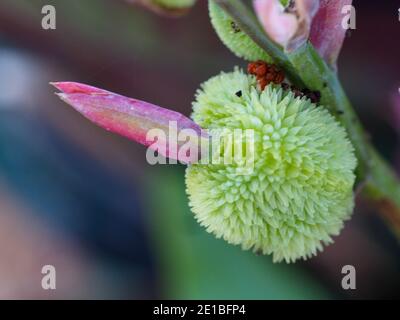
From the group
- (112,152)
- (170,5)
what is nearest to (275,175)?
(170,5)

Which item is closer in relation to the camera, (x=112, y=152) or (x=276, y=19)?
(x=276, y=19)

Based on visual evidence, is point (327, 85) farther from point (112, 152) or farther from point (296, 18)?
point (112, 152)

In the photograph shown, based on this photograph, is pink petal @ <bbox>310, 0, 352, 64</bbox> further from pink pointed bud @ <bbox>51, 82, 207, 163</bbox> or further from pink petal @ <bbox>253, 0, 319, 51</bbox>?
pink pointed bud @ <bbox>51, 82, 207, 163</bbox>

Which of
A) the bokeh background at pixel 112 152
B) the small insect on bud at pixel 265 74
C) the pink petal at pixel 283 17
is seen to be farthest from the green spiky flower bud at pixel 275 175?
the bokeh background at pixel 112 152

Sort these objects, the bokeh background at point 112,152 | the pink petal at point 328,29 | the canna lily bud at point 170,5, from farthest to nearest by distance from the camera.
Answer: the bokeh background at point 112,152, the canna lily bud at point 170,5, the pink petal at point 328,29

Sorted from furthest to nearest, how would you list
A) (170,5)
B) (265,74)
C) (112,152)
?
(112,152), (170,5), (265,74)

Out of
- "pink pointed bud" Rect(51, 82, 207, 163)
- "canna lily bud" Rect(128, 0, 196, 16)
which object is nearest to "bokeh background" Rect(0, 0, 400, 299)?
"canna lily bud" Rect(128, 0, 196, 16)

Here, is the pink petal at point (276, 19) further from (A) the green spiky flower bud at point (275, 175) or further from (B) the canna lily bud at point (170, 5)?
(B) the canna lily bud at point (170, 5)
